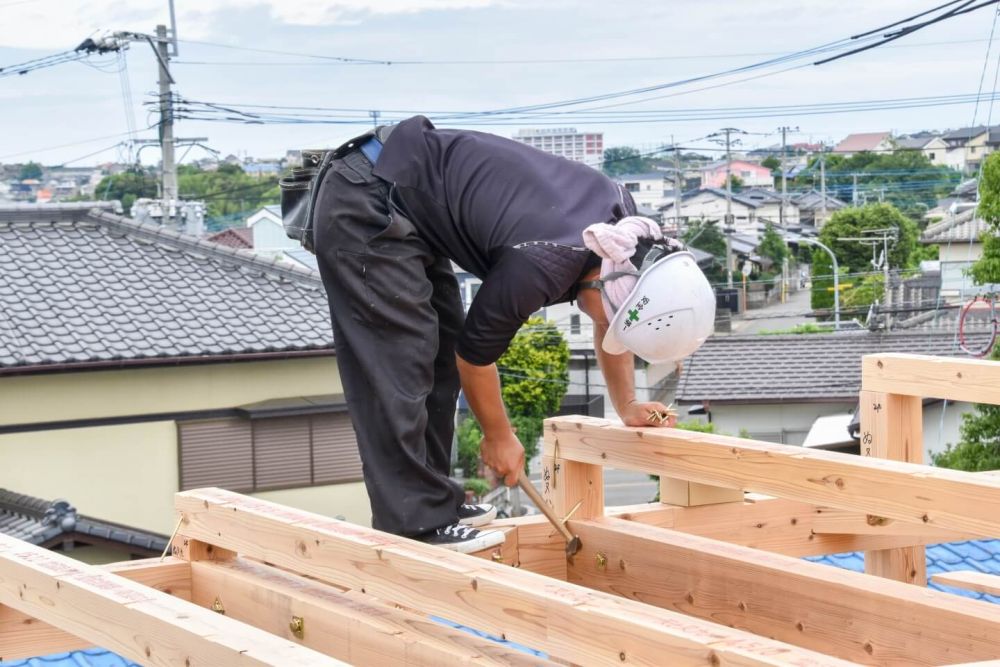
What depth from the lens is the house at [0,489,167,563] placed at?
9.60m

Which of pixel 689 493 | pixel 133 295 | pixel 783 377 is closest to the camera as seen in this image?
pixel 689 493

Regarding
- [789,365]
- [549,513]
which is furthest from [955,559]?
[789,365]

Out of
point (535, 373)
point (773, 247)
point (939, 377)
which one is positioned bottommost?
point (535, 373)

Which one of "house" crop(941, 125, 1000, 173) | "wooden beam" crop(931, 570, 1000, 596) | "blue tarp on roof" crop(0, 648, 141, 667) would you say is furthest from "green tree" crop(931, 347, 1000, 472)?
"house" crop(941, 125, 1000, 173)

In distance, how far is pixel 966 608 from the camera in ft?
7.26

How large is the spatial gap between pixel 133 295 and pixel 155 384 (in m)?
1.45

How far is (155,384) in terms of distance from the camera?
12680 millimetres

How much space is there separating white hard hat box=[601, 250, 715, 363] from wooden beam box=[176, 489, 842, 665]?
65cm

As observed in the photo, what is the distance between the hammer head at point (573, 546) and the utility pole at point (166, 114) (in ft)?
68.8

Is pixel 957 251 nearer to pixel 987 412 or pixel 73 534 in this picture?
pixel 987 412

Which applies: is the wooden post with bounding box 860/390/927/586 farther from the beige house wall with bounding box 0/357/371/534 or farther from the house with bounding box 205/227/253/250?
the house with bounding box 205/227/253/250

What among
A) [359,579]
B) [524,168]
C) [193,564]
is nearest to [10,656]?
[193,564]

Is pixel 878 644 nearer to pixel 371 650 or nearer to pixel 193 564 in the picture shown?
pixel 371 650

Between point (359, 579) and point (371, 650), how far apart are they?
0.16m
